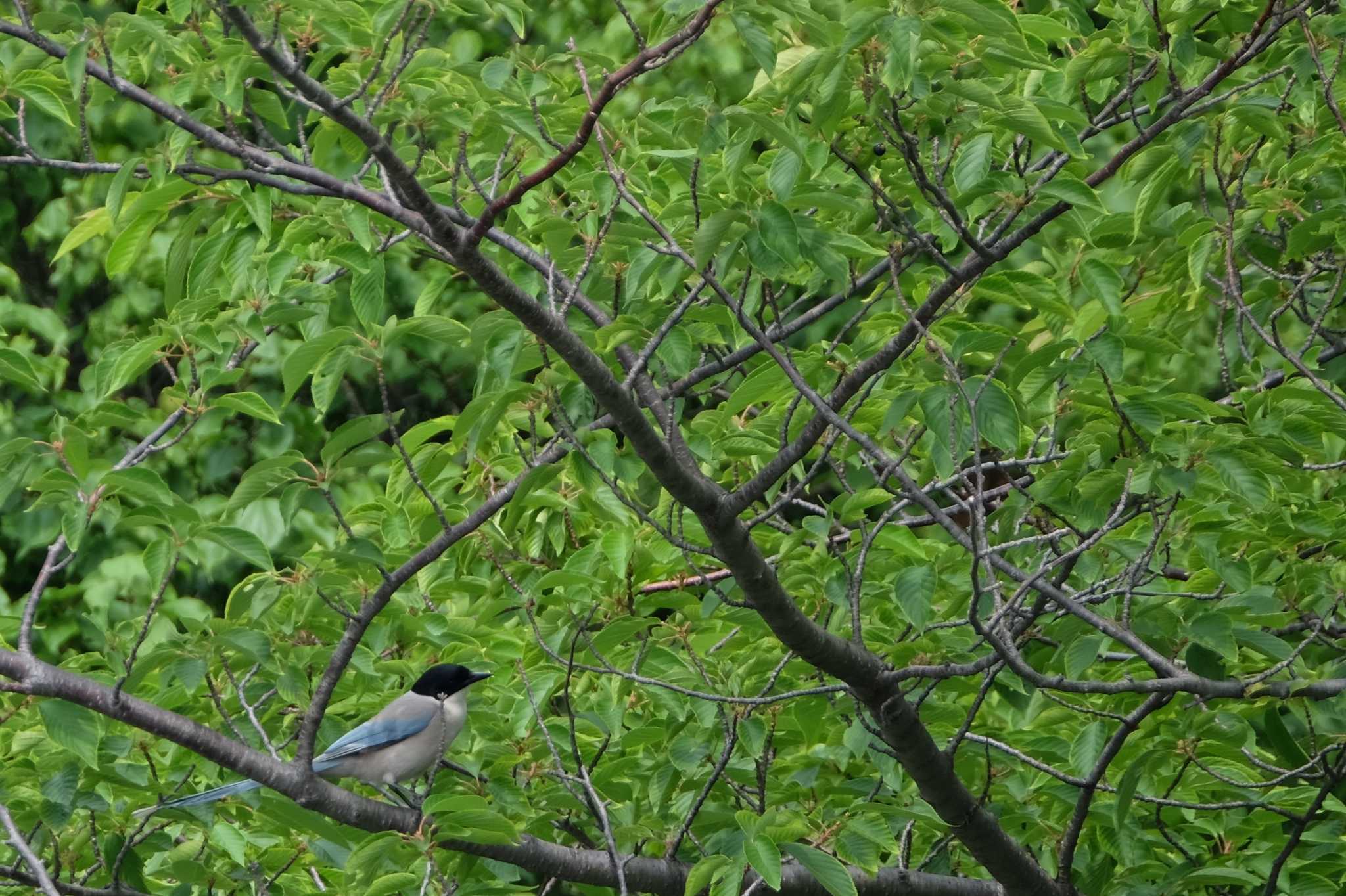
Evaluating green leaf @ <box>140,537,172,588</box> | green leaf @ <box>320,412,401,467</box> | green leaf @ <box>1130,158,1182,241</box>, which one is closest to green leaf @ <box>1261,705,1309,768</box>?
green leaf @ <box>1130,158,1182,241</box>

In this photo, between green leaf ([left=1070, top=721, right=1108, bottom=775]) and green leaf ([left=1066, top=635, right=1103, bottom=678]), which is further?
green leaf ([left=1070, top=721, right=1108, bottom=775])

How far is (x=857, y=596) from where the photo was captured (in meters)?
3.56

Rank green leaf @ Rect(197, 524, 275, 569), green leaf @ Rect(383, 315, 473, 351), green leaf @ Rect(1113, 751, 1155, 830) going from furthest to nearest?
green leaf @ Rect(1113, 751, 1155, 830), green leaf @ Rect(383, 315, 473, 351), green leaf @ Rect(197, 524, 275, 569)

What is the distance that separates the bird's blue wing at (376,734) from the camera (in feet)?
15.2

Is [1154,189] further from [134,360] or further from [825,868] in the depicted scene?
[134,360]

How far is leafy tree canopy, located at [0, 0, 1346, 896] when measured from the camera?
3.22 meters

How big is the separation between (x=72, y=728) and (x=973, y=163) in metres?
2.21

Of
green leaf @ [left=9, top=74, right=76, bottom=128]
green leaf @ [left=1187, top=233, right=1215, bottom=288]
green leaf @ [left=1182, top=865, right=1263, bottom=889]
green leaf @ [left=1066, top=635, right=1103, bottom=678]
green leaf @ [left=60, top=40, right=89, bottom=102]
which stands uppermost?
green leaf @ [left=60, top=40, right=89, bottom=102]

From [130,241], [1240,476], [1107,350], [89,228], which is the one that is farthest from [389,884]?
[1240,476]

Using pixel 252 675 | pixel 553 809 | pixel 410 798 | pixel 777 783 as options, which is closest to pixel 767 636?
pixel 777 783

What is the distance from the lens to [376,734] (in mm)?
4918

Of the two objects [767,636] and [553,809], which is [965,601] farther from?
[553,809]

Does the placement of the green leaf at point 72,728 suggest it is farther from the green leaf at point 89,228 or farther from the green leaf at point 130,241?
the green leaf at point 89,228

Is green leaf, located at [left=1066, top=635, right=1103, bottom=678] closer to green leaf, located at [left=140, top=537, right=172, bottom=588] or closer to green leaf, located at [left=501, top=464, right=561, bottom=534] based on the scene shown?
green leaf, located at [left=501, top=464, right=561, bottom=534]
